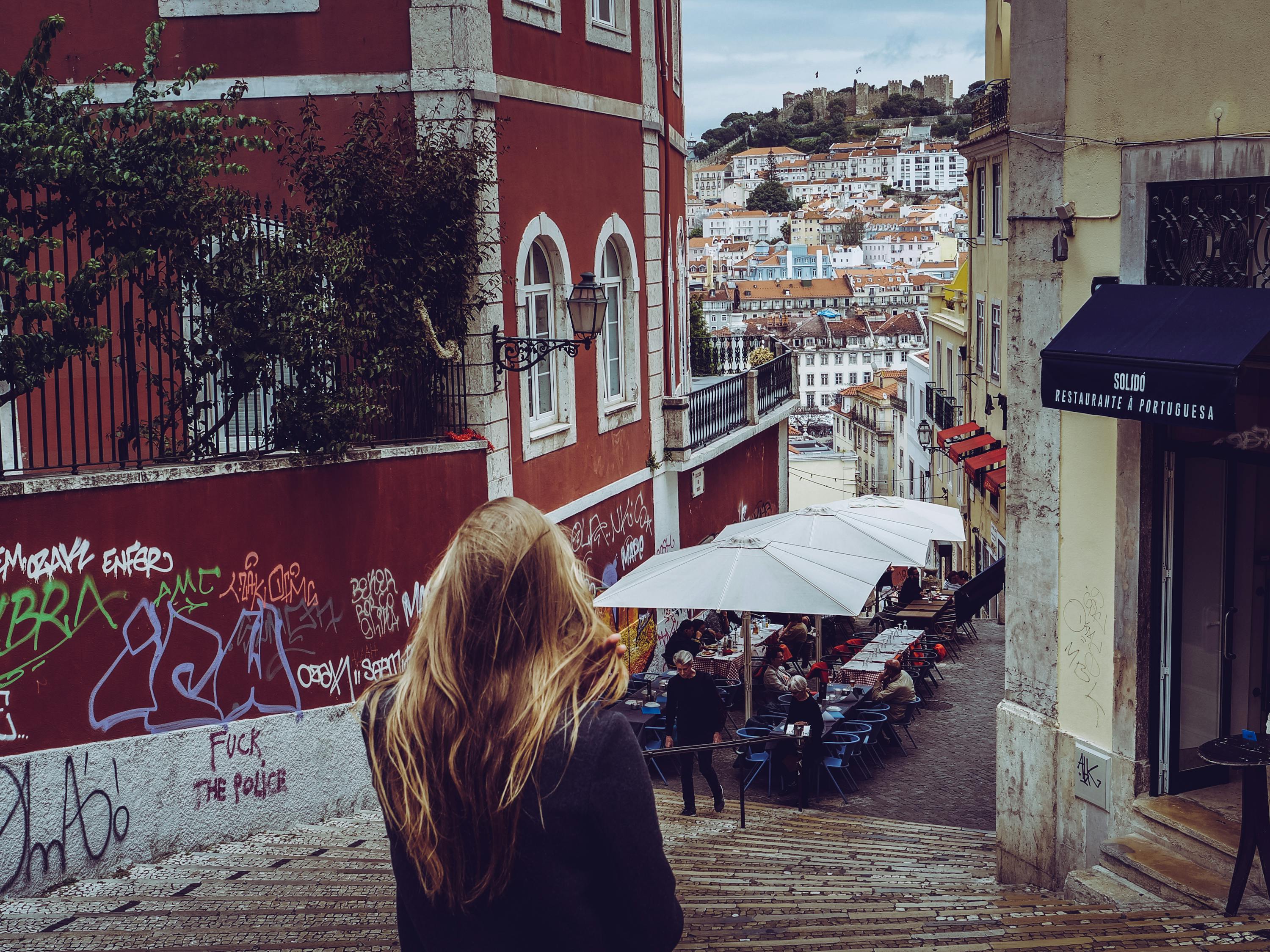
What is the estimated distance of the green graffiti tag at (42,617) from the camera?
736 cm

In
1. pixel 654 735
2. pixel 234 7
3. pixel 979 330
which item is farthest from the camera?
pixel 979 330

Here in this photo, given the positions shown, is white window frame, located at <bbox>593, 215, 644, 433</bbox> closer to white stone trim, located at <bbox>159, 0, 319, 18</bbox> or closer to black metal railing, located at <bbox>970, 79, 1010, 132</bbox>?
white stone trim, located at <bbox>159, 0, 319, 18</bbox>

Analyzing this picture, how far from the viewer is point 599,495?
14.6m

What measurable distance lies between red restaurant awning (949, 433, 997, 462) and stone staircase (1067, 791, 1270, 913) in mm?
23048

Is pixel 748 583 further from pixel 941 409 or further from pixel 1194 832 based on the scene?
pixel 941 409

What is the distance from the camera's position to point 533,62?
40.8 feet

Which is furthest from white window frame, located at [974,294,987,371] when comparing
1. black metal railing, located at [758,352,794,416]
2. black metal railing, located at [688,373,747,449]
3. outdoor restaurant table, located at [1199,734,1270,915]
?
outdoor restaurant table, located at [1199,734,1270,915]

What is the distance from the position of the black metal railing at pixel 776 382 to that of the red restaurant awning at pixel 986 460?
5.38m

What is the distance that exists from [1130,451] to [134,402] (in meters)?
6.16

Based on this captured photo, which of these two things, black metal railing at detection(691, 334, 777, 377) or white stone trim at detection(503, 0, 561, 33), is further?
black metal railing at detection(691, 334, 777, 377)

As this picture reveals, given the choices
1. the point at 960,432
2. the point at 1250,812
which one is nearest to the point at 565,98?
the point at 1250,812

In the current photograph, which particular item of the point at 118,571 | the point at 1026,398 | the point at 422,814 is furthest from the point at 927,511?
the point at 422,814

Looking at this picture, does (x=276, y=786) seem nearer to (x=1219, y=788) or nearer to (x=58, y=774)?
(x=58, y=774)

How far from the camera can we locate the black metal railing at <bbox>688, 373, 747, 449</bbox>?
17.8m
